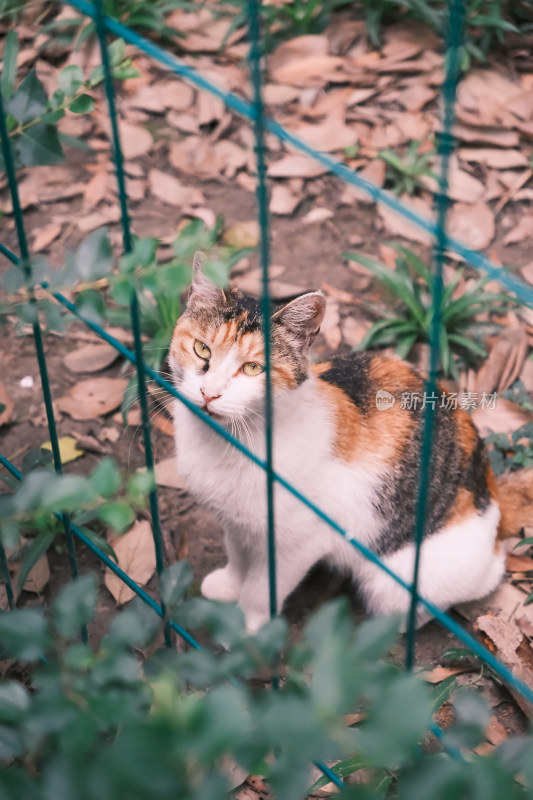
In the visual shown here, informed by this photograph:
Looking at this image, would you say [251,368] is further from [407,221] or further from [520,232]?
[520,232]

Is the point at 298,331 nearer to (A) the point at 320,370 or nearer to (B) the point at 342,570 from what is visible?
(A) the point at 320,370

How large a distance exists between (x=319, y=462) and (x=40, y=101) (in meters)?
1.15

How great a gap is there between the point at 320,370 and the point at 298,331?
11.8 inches

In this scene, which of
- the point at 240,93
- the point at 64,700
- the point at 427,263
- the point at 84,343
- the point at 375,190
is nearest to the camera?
the point at 64,700

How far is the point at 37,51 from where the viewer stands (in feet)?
13.6

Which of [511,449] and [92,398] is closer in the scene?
[511,449]

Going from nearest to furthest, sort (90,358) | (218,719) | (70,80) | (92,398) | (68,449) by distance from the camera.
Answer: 1. (218,719)
2. (70,80)
3. (68,449)
4. (92,398)
5. (90,358)

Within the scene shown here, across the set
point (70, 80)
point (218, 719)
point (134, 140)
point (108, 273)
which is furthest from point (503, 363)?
point (218, 719)

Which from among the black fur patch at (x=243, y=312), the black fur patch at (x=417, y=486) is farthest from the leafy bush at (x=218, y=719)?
the black fur patch at (x=417, y=486)

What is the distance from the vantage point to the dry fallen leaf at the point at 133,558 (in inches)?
99.0

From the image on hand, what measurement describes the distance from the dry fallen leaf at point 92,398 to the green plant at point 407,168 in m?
1.51

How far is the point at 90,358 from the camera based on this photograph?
321cm

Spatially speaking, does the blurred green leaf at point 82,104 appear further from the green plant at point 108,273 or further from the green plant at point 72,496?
the green plant at point 72,496

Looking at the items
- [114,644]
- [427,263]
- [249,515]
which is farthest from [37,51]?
[114,644]
